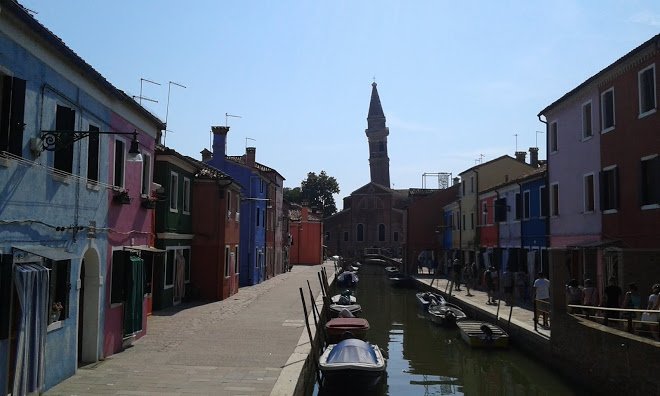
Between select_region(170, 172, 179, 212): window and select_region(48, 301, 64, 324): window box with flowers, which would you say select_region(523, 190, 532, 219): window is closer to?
select_region(170, 172, 179, 212): window

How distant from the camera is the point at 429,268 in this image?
55.1m

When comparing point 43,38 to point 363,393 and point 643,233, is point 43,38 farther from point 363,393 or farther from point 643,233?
point 643,233

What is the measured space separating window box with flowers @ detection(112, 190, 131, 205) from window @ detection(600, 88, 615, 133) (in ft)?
51.7

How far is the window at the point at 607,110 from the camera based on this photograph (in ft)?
65.2

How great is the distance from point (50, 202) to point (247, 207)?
27907 mm

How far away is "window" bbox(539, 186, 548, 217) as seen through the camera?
26.8m

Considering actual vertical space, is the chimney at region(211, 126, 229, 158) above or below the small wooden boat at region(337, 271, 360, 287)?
above

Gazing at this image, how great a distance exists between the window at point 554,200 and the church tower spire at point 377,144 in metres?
84.4

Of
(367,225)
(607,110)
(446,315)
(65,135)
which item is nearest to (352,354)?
(65,135)

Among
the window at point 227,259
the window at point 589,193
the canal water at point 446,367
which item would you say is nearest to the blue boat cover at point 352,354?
the canal water at point 446,367

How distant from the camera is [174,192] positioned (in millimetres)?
23156

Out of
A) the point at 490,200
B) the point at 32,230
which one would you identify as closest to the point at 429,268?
the point at 490,200

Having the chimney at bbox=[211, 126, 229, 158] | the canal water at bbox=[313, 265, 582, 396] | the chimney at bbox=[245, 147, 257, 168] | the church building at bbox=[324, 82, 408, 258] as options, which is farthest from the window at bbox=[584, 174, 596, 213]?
the church building at bbox=[324, 82, 408, 258]

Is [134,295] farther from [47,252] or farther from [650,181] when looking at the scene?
[650,181]
